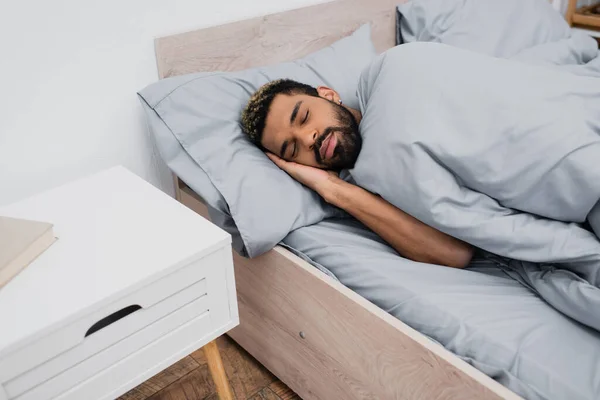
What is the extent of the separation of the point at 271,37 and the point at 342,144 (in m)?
0.40

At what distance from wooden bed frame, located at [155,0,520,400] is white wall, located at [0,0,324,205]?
2.4 inches

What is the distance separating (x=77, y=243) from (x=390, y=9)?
1.20 m

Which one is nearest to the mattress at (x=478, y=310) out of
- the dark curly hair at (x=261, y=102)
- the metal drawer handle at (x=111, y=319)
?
the dark curly hair at (x=261, y=102)

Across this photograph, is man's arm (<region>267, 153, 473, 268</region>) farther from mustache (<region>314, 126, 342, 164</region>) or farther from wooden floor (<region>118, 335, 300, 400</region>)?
wooden floor (<region>118, 335, 300, 400</region>)

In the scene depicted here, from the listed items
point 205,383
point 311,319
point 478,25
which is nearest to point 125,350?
point 311,319

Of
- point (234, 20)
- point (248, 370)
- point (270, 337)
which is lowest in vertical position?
point (248, 370)

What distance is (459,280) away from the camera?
978 mm

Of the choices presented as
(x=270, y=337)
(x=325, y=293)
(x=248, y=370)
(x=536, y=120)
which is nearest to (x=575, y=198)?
(x=536, y=120)

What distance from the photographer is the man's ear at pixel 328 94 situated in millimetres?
1244

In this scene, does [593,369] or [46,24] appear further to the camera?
[46,24]

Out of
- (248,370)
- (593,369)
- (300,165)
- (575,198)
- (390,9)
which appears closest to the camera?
(593,369)

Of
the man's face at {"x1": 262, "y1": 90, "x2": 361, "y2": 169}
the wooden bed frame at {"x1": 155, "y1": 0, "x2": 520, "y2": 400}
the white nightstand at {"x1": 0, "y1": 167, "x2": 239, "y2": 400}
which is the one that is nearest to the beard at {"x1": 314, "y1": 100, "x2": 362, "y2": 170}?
the man's face at {"x1": 262, "y1": 90, "x2": 361, "y2": 169}

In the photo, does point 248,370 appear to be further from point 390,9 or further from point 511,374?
point 390,9

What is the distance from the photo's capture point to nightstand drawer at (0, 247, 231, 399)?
70 cm
